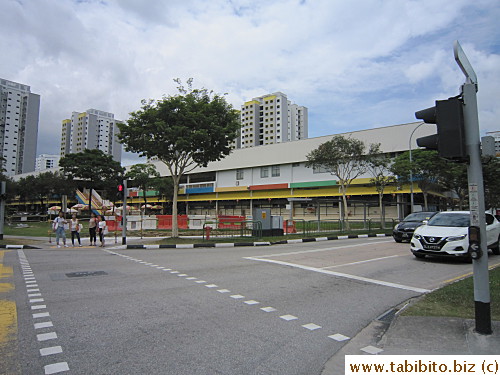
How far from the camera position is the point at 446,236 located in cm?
1039

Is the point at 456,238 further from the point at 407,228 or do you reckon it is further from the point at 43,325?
the point at 43,325

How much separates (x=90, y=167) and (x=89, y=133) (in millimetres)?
73647

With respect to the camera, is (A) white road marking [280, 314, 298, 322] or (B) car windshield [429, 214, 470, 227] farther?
(B) car windshield [429, 214, 470, 227]

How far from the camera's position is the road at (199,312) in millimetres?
3654

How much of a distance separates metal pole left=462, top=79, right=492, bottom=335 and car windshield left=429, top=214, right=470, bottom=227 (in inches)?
312

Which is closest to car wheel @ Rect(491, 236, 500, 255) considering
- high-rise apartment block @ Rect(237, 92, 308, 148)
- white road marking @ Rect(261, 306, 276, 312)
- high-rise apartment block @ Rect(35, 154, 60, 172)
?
white road marking @ Rect(261, 306, 276, 312)

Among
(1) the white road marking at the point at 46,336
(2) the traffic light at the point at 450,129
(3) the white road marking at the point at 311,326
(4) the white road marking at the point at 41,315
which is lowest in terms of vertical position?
(3) the white road marking at the point at 311,326

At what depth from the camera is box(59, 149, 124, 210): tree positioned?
49812 mm

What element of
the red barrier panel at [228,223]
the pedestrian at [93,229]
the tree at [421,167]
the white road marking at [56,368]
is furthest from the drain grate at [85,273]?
the tree at [421,167]

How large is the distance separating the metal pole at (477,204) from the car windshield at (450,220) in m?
7.93

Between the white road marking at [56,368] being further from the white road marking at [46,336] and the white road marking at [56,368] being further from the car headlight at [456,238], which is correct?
the car headlight at [456,238]

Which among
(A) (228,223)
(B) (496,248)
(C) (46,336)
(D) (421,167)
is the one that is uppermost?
(D) (421,167)

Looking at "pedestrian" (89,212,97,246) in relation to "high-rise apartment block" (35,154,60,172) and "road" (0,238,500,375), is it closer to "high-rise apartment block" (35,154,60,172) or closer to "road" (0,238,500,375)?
"road" (0,238,500,375)

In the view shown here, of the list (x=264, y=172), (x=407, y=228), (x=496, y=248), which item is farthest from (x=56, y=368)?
(x=264, y=172)
